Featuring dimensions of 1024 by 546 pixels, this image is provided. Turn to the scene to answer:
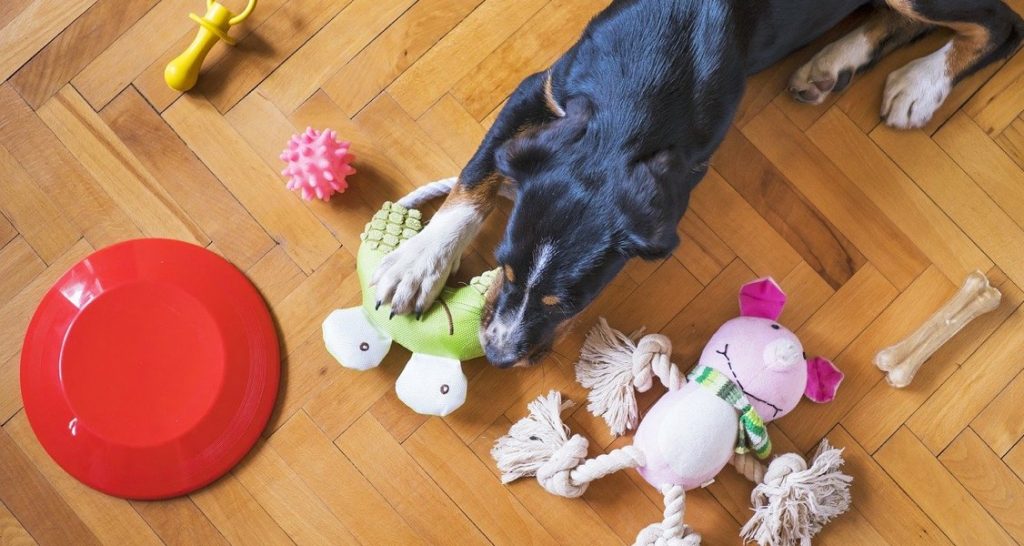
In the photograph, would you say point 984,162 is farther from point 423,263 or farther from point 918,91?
point 423,263

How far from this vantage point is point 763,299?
205 centimetres

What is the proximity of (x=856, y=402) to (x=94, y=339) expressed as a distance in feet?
6.01

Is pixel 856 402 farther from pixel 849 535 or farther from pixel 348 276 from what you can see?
pixel 348 276

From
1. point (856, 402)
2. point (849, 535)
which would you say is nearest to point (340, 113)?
point (856, 402)

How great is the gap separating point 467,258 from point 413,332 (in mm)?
248

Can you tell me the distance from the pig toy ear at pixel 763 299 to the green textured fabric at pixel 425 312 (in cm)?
63

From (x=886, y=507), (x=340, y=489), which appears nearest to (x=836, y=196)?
(x=886, y=507)

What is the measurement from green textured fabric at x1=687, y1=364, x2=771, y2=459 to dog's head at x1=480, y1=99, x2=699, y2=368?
41 cm

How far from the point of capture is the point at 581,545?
2.08 meters

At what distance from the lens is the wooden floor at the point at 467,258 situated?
2.08 m

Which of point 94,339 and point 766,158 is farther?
point 766,158

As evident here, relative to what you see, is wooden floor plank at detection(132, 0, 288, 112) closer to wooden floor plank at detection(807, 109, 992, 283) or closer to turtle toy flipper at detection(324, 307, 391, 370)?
turtle toy flipper at detection(324, 307, 391, 370)

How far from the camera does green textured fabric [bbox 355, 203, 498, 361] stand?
6.36ft

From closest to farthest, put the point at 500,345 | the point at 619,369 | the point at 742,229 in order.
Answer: the point at 500,345
the point at 619,369
the point at 742,229
